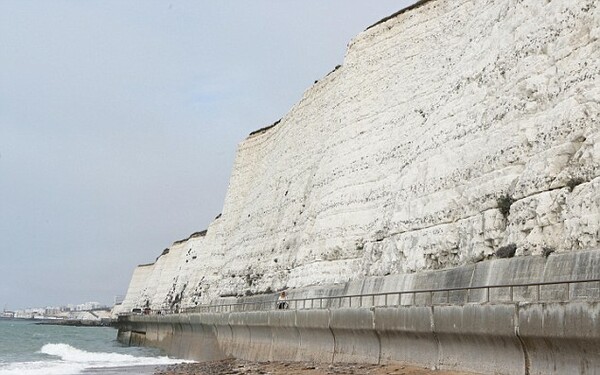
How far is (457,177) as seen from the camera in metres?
20.2

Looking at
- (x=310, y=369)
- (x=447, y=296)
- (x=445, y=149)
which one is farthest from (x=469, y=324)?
(x=445, y=149)

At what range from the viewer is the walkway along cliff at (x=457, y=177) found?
14.0 m

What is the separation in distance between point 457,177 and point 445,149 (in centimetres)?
172

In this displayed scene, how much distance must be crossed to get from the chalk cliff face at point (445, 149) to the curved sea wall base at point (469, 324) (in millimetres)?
724

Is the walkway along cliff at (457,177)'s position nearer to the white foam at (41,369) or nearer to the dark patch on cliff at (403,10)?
the dark patch on cliff at (403,10)

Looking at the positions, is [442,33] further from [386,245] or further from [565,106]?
[565,106]

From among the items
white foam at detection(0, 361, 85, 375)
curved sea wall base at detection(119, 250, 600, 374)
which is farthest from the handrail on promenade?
white foam at detection(0, 361, 85, 375)

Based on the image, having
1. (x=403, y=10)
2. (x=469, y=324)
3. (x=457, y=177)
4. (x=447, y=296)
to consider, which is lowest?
(x=469, y=324)

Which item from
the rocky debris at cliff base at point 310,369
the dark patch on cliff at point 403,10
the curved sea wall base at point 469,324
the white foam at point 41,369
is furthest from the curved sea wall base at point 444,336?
the dark patch on cliff at point 403,10

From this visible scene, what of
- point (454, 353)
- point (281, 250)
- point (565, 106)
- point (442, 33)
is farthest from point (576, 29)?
point (281, 250)

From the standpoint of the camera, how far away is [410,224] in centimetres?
2191

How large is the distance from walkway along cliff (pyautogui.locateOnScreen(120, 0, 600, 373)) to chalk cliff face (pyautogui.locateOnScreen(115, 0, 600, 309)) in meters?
0.05

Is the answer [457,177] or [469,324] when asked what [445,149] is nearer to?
[457,177]

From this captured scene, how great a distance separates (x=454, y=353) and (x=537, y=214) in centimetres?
343
